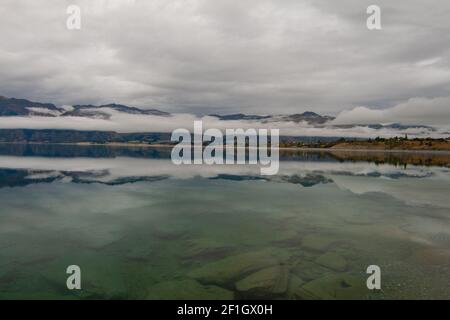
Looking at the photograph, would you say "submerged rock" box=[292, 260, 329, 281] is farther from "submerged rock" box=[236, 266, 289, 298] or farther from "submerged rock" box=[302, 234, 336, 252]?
"submerged rock" box=[302, 234, 336, 252]

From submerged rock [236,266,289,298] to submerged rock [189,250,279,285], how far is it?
1.97 ft

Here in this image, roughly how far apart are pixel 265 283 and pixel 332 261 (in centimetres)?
612

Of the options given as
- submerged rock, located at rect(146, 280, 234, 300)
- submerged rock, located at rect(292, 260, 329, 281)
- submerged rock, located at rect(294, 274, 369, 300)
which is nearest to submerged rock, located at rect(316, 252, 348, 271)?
submerged rock, located at rect(292, 260, 329, 281)

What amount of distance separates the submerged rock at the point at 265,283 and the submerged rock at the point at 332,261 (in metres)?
3.07

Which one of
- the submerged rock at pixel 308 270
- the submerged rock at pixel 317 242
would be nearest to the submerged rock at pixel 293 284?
the submerged rock at pixel 308 270

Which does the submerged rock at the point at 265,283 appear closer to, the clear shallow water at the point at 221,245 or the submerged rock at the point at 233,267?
the clear shallow water at the point at 221,245

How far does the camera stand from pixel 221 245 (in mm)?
25797

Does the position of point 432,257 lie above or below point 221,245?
below

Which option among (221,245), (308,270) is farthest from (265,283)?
(221,245)

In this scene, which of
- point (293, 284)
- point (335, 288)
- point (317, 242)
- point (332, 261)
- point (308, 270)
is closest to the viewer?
point (335, 288)

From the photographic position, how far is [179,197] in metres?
46.9

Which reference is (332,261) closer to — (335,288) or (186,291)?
(335,288)

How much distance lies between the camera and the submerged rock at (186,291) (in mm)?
17375
